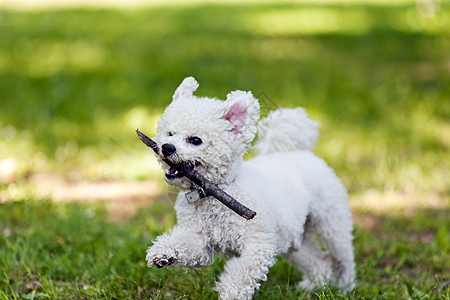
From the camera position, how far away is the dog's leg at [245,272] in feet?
10.00

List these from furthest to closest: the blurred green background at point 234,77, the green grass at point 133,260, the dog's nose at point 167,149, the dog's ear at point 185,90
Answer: the blurred green background at point 234,77
the green grass at point 133,260
the dog's ear at point 185,90
the dog's nose at point 167,149

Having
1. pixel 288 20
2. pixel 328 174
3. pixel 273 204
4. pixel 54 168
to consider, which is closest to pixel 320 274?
pixel 328 174

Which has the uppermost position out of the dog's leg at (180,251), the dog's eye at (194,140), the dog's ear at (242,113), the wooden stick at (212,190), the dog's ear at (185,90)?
the dog's ear at (185,90)

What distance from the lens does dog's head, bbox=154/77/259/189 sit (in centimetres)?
301

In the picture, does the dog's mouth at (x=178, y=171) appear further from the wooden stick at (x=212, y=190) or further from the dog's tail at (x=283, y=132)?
the dog's tail at (x=283, y=132)

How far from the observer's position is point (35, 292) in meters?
3.69

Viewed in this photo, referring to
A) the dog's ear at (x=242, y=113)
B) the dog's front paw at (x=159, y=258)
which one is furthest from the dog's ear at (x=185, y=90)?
the dog's front paw at (x=159, y=258)

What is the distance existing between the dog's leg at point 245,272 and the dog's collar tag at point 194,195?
33 centimetres

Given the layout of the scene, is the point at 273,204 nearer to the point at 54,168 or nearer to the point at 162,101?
the point at 54,168

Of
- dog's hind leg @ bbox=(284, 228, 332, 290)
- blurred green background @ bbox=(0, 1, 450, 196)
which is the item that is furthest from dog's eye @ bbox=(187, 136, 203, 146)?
dog's hind leg @ bbox=(284, 228, 332, 290)

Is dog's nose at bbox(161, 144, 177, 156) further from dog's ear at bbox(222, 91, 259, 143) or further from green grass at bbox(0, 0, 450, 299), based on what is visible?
green grass at bbox(0, 0, 450, 299)

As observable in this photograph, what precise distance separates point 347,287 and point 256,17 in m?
11.2

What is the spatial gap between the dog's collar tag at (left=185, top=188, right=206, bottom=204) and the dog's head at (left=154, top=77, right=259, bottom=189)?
48 mm

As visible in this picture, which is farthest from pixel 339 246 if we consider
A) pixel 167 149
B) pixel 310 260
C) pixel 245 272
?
pixel 167 149
